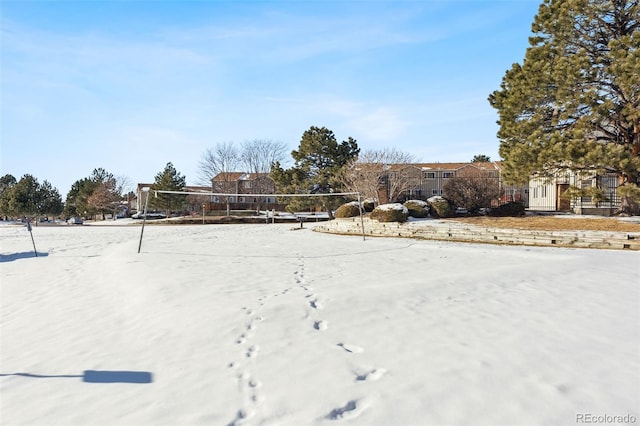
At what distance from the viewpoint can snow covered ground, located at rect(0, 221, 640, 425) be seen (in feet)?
10.1

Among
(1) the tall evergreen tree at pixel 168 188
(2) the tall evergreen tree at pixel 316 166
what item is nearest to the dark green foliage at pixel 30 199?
(1) the tall evergreen tree at pixel 168 188

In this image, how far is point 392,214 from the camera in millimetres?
19453

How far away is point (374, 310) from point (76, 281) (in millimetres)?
7076

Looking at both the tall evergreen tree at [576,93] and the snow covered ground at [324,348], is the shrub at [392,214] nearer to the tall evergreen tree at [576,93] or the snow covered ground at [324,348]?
the tall evergreen tree at [576,93]

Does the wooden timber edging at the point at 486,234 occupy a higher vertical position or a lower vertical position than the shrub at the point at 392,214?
lower

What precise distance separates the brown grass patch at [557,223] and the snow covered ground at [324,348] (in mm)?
6772

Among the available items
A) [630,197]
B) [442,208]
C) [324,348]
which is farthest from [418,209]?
[324,348]

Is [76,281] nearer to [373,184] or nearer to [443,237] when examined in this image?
[443,237]

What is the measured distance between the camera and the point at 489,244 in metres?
15.2

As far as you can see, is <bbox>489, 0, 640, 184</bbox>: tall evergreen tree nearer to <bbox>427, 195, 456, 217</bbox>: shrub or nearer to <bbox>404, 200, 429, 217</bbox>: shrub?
<bbox>427, 195, 456, 217</bbox>: shrub

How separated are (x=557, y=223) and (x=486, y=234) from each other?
2.79 meters

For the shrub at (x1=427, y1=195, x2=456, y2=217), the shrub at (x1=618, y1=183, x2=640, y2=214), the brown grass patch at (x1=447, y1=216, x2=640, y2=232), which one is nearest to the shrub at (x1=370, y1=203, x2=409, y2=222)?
the shrub at (x1=427, y1=195, x2=456, y2=217)

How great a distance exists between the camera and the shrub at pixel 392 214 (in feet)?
63.5

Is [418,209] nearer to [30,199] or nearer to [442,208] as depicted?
[442,208]
